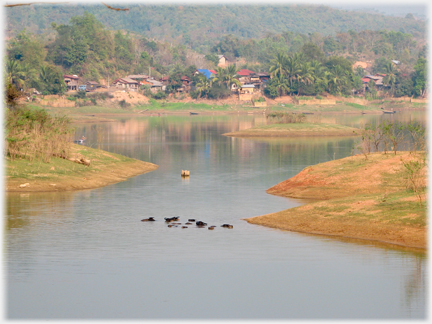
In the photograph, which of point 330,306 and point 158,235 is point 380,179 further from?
point 330,306

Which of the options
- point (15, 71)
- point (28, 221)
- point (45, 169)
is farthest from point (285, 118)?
point (15, 71)

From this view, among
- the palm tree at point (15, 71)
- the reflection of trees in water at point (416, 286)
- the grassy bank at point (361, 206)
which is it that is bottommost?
the reflection of trees in water at point (416, 286)

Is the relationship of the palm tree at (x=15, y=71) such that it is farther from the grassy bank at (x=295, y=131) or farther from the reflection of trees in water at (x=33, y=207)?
the reflection of trees in water at (x=33, y=207)

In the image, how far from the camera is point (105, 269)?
99.8 ft

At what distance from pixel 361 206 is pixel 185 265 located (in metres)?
12.4

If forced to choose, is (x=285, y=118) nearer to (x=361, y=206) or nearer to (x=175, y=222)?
(x=175, y=222)

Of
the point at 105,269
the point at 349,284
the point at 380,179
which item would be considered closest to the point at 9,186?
the point at 105,269

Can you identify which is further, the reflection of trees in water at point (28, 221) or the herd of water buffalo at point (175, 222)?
the herd of water buffalo at point (175, 222)

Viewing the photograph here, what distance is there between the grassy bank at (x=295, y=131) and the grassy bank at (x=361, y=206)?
7157cm

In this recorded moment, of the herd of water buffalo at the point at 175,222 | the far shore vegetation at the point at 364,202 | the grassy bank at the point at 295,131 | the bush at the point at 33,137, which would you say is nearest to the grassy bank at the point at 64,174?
the bush at the point at 33,137

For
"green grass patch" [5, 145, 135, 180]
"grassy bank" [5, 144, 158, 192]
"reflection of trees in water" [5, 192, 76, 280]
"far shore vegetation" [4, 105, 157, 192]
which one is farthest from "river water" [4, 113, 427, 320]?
"green grass patch" [5, 145, 135, 180]

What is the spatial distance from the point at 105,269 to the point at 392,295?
507 inches

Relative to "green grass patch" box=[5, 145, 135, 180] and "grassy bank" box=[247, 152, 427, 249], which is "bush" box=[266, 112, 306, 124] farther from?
"grassy bank" box=[247, 152, 427, 249]

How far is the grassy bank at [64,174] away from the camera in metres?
53.1
